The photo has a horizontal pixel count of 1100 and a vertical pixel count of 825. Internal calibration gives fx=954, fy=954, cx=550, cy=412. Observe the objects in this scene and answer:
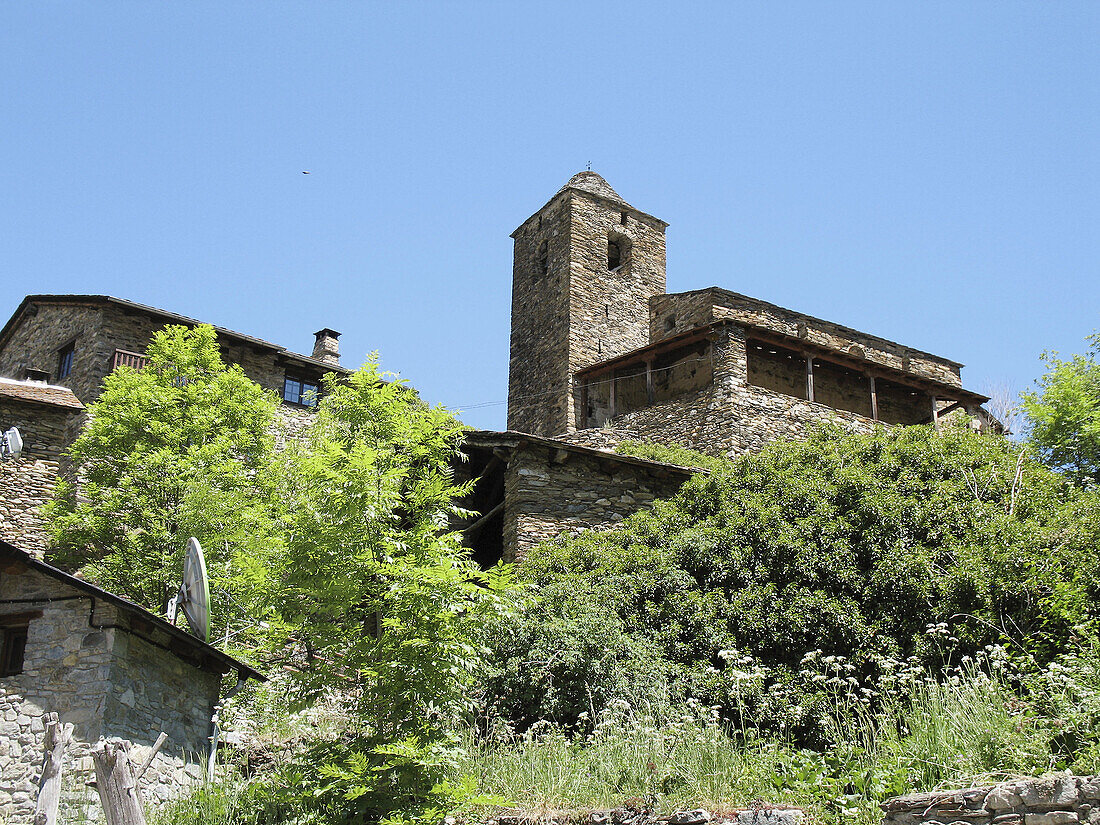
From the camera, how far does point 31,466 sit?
1862 centimetres

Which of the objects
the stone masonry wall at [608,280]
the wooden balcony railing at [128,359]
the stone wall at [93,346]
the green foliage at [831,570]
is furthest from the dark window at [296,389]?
the green foliage at [831,570]

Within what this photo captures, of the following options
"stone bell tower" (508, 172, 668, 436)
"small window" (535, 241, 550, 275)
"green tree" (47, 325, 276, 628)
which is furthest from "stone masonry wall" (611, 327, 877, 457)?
"green tree" (47, 325, 276, 628)

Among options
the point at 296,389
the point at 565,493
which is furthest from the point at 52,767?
the point at 296,389

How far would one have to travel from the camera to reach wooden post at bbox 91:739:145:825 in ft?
22.9

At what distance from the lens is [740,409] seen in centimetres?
2253

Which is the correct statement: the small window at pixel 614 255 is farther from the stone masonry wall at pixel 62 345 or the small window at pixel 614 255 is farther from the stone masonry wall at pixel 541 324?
the stone masonry wall at pixel 62 345

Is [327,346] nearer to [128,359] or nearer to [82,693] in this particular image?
[128,359]

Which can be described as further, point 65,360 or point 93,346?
point 65,360

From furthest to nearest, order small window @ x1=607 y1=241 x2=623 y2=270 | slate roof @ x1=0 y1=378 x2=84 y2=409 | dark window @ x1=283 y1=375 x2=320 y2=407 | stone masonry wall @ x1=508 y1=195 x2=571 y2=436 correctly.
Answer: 1. small window @ x1=607 y1=241 x2=623 y2=270
2. stone masonry wall @ x1=508 y1=195 x2=571 y2=436
3. dark window @ x1=283 y1=375 x2=320 y2=407
4. slate roof @ x1=0 y1=378 x2=84 y2=409

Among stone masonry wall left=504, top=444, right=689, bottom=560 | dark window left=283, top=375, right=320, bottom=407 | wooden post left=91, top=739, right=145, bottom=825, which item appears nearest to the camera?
wooden post left=91, top=739, right=145, bottom=825

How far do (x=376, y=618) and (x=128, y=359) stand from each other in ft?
47.5

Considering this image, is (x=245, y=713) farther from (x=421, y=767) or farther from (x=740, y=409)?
(x=740, y=409)

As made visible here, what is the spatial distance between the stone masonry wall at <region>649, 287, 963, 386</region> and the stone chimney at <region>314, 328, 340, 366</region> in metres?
9.46

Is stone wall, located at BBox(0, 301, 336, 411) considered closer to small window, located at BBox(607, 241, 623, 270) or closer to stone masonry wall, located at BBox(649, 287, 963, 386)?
stone masonry wall, located at BBox(649, 287, 963, 386)
